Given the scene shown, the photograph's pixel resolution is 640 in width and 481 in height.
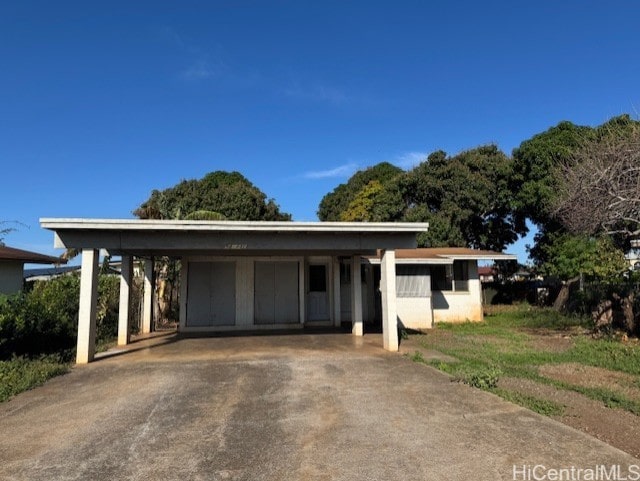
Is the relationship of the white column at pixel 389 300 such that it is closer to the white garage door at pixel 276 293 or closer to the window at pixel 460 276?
the white garage door at pixel 276 293

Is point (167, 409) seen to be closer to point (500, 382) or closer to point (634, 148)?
point (500, 382)

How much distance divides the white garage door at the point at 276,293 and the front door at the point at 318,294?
621 mm

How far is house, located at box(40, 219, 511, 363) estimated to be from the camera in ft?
30.3

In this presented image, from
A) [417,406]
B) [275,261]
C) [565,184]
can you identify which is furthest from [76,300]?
[565,184]

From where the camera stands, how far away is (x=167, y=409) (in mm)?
5715

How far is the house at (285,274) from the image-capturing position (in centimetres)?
925

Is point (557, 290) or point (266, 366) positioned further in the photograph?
point (557, 290)

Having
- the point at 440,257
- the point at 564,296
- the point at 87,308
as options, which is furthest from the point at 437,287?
the point at 87,308

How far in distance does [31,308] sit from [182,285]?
15.3 feet

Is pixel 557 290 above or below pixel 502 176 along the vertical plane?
below

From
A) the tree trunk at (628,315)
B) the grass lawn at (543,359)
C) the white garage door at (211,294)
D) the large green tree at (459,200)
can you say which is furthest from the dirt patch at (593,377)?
the large green tree at (459,200)

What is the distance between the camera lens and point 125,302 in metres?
11.8

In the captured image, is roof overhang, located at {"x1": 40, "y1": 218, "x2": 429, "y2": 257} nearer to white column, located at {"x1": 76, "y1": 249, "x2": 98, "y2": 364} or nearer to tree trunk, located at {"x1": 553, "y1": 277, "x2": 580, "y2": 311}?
white column, located at {"x1": 76, "y1": 249, "x2": 98, "y2": 364}

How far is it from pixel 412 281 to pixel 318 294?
3291mm
